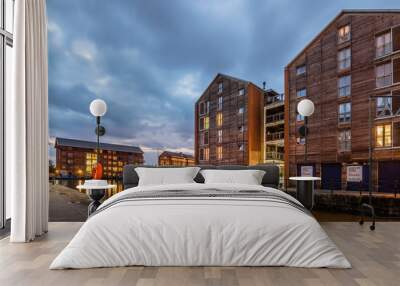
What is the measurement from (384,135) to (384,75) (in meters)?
1.12

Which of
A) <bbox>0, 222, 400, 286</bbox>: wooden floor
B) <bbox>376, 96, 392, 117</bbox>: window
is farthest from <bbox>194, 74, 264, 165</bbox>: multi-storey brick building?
<bbox>0, 222, 400, 286</bbox>: wooden floor

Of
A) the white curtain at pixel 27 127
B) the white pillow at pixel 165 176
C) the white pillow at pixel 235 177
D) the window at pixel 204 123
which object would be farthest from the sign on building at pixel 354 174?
the white curtain at pixel 27 127

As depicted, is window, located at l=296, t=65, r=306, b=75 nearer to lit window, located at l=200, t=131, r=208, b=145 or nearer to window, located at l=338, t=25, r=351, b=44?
window, located at l=338, t=25, r=351, b=44

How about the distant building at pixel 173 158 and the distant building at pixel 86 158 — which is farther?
the distant building at pixel 173 158

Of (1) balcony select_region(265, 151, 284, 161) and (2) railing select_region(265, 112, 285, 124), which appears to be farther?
(2) railing select_region(265, 112, 285, 124)

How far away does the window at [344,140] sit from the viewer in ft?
18.6

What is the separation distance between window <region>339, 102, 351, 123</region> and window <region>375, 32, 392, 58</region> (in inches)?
40.2

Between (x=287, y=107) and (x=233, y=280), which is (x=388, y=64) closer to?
(x=287, y=107)

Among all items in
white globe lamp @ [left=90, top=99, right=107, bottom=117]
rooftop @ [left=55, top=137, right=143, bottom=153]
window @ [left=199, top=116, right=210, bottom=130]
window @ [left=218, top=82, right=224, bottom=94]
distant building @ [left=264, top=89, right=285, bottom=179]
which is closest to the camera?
white globe lamp @ [left=90, top=99, right=107, bottom=117]

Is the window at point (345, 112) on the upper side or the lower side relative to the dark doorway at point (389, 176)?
upper

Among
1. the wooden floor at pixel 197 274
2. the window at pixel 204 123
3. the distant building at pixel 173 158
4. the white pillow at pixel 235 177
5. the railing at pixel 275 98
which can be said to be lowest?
the wooden floor at pixel 197 274

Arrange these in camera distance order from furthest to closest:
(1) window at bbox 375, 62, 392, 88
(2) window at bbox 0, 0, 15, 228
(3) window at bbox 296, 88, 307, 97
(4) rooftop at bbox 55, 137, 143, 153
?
1. (3) window at bbox 296, 88, 307, 97
2. (4) rooftop at bbox 55, 137, 143, 153
3. (1) window at bbox 375, 62, 392, 88
4. (2) window at bbox 0, 0, 15, 228

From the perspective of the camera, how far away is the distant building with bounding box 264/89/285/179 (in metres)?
6.10

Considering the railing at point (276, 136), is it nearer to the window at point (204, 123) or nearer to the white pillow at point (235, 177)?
the window at point (204, 123)
